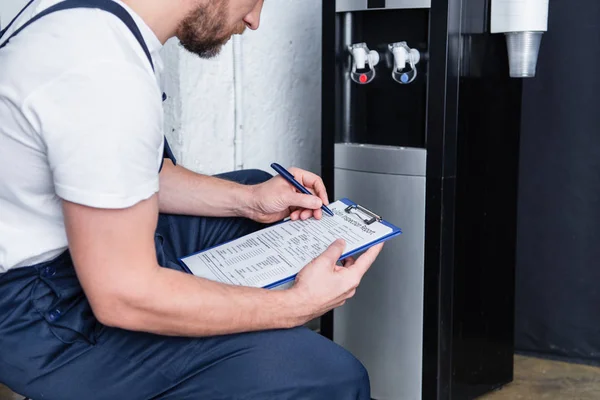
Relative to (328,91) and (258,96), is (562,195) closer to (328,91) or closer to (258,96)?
(328,91)

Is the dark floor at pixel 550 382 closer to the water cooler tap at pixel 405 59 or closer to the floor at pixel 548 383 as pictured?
the floor at pixel 548 383

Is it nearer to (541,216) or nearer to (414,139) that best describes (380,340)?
(414,139)

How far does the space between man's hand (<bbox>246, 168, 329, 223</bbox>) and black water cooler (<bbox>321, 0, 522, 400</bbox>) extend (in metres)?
0.30

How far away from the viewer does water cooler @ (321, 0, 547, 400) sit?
1733 mm

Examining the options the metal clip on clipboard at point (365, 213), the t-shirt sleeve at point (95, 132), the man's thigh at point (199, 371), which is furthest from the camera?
the metal clip on clipboard at point (365, 213)

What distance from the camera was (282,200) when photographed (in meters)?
1.53

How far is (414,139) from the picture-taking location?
181 cm

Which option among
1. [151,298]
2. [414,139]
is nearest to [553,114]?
[414,139]

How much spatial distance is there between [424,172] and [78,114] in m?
0.96

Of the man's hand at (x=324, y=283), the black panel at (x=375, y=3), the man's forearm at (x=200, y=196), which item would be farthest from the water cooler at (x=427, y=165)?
the man's hand at (x=324, y=283)

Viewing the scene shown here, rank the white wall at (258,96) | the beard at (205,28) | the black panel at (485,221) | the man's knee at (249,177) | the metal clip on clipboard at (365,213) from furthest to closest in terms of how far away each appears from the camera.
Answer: the white wall at (258,96)
the black panel at (485,221)
the man's knee at (249,177)
the metal clip on clipboard at (365,213)
the beard at (205,28)

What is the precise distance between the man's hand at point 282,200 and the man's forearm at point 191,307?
1.14 feet

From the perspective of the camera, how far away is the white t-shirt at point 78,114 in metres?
0.98

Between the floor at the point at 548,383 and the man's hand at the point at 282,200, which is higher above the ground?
the man's hand at the point at 282,200
